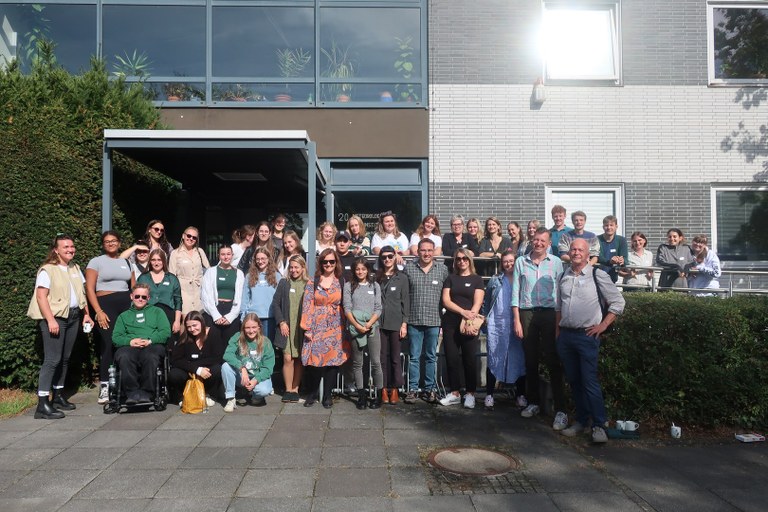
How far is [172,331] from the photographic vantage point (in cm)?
771

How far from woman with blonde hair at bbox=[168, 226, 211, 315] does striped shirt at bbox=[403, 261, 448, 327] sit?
273cm

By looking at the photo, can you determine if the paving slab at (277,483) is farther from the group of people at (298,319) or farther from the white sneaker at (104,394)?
the white sneaker at (104,394)

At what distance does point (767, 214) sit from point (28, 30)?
47.3ft

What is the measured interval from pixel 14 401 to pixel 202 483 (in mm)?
3789

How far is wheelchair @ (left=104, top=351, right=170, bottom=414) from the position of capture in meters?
7.08

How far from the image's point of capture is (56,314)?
22.7ft

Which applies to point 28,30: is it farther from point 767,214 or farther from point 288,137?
point 767,214

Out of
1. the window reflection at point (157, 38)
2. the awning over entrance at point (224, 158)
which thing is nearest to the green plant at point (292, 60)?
the window reflection at point (157, 38)

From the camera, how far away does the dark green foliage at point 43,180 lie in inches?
291

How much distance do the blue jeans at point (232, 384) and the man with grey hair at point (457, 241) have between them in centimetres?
323

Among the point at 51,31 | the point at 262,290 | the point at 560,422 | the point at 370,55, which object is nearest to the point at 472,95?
the point at 370,55

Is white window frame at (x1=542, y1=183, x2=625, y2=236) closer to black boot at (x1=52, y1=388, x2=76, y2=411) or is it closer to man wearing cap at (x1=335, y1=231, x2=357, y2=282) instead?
man wearing cap at (x1=335, y1=231, x2=357, y2=282)

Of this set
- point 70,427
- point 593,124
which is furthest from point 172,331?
point 593,124

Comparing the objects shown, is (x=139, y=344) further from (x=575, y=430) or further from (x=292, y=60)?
(x=292, y=60)
